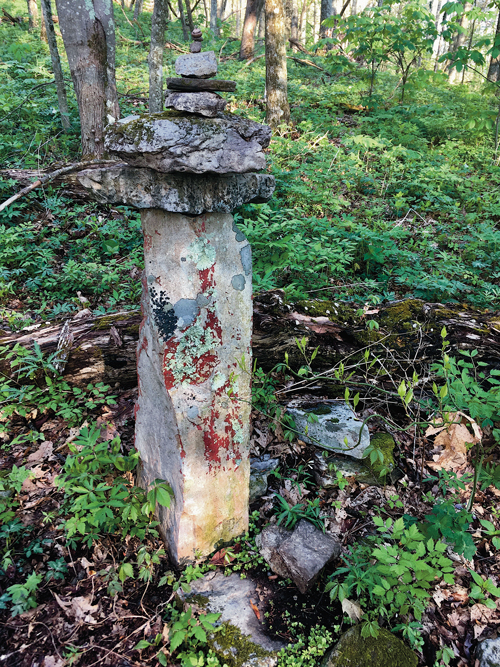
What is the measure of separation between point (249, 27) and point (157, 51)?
787 centimetres

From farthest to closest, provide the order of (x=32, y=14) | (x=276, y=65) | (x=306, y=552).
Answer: (x=32, y=14)
(x=276, y=65)
(x=306, y=552)

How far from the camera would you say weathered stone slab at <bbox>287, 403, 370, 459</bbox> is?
9.74 feet

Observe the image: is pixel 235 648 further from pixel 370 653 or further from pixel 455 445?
pixel 455 445

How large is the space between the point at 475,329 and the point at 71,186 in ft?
18.9

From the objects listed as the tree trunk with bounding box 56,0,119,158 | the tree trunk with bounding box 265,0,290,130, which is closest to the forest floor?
the tree trunk with bounding box 56,0,119,158

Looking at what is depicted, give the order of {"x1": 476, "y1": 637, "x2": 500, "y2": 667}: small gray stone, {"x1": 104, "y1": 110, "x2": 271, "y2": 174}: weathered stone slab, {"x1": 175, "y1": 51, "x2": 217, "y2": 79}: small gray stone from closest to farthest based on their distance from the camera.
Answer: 1. {"x1": 104, "y1": 110, "x2": 271, "y2": 174}: weathered stone slab
2. {"x1": 175, "y1": 51, "x2": 217, "y2": 79}: small gray stone
3. {"x1": 476, "y1": 637, "x2": 500, "y2": 667}: small gray stone

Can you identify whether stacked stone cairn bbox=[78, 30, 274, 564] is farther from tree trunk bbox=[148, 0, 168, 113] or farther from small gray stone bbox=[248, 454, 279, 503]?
tree trunk bbox=[148, 0, 168, 113]

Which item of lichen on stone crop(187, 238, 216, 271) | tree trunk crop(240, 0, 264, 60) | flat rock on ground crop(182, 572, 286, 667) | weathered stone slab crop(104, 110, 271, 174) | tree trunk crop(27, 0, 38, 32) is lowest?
flat rock on ground crop(182, 572, 286, 667)

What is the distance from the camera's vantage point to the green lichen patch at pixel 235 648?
2084 millimetres

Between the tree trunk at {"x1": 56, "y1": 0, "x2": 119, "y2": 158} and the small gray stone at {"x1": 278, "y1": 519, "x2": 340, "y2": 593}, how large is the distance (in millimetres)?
5274

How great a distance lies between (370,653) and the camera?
2.04m

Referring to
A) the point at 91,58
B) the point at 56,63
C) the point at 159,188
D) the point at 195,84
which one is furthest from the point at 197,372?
the point at 56,63

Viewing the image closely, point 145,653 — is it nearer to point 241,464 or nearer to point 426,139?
point 241,464

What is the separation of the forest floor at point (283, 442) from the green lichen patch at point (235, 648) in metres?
0.09
